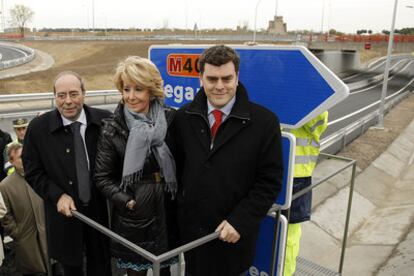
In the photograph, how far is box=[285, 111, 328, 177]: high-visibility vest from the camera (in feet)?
11.0

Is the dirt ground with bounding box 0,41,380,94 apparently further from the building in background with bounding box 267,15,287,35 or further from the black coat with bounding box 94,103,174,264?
the building in background with bounding box 267,15,287,35

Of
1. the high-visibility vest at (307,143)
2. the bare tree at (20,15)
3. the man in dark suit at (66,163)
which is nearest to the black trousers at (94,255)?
the man in dark suit at (66,163)

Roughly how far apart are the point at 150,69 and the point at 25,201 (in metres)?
1.97

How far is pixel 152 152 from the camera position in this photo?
249cm

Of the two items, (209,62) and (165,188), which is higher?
(209,62)

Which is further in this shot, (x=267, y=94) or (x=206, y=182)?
(x=267, y=94)

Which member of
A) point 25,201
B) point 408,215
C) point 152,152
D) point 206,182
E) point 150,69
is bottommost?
point 408,215

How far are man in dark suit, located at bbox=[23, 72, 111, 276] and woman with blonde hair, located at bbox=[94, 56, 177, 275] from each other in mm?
348

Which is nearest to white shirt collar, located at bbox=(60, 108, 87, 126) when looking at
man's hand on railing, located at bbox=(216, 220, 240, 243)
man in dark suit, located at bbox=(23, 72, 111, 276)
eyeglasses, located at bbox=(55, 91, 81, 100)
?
man in dark suit, located at bbox=(23, 72, 111, 276)

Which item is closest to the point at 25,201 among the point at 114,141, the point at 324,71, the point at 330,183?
the point at 114,141

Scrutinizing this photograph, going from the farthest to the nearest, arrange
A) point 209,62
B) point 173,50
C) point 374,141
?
point 374,141
point 173,50
point 209,62

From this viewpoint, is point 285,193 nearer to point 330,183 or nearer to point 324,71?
Answer: point 324,71

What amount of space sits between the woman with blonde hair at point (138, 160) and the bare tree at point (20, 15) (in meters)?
109

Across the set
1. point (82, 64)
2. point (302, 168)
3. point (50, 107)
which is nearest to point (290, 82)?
point (302, 168)
